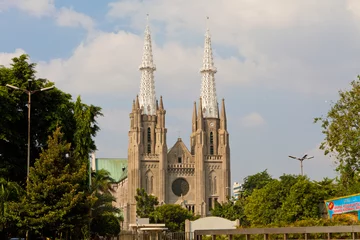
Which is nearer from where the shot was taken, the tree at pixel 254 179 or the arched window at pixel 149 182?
the tree at pixel 254 179

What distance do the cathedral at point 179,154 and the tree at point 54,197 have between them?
7759cm

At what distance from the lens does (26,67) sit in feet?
137

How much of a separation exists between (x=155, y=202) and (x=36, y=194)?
6676cm

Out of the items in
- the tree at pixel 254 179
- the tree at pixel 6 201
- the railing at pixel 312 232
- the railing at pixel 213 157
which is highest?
the railing at pixel 213 157

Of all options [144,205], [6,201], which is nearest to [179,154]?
[144,205]

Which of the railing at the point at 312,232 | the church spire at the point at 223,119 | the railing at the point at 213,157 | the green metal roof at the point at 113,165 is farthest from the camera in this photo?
the green metal roof at the point at 113,165

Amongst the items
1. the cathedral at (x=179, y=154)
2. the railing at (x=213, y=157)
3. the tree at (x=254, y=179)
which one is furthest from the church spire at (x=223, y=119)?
the tree at (x=254, y=179)

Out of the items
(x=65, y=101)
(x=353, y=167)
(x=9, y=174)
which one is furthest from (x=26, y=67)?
(x=353, y=167)

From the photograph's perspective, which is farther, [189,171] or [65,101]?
[189,171]

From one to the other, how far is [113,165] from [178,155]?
25.5m

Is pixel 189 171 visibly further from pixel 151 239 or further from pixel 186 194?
pixel 151 239

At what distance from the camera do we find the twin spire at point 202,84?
121700 millimetres

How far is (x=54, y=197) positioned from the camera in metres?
32.8

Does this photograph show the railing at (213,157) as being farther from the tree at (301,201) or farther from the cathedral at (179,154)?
the tree at (301,201)
